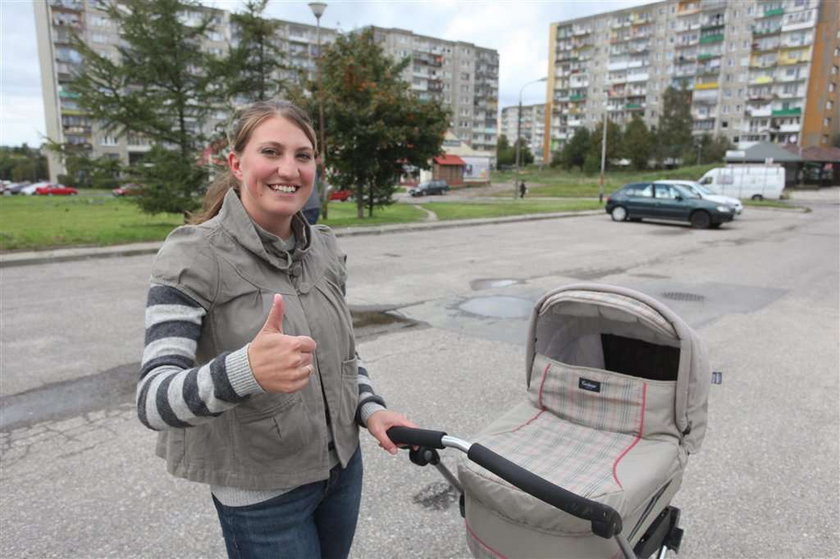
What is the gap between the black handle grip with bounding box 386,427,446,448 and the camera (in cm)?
162

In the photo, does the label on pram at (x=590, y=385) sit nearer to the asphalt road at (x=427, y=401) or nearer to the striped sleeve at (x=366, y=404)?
the striped sleeve at (x=366, y=404)

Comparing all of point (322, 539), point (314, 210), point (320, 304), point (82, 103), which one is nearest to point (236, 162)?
point (320, 304)

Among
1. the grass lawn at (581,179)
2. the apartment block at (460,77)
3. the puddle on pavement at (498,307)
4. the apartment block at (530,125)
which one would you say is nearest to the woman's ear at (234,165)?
the puddle on pavement at (498,307)

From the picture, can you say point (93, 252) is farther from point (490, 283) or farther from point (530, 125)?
point (530, 125)

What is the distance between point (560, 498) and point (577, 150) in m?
91.0

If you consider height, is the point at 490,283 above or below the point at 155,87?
below

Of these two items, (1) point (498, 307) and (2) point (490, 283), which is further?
(2) point (490, 283)

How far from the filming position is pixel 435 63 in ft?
383

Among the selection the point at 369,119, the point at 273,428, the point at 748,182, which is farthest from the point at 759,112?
the point at 273,428

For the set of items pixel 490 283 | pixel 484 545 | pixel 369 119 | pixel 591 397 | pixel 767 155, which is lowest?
pixel 490 283

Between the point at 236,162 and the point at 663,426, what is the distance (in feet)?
5.68

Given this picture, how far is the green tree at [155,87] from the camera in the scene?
16172mm

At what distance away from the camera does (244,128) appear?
1570mm

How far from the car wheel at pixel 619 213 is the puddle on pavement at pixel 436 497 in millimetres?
21251
